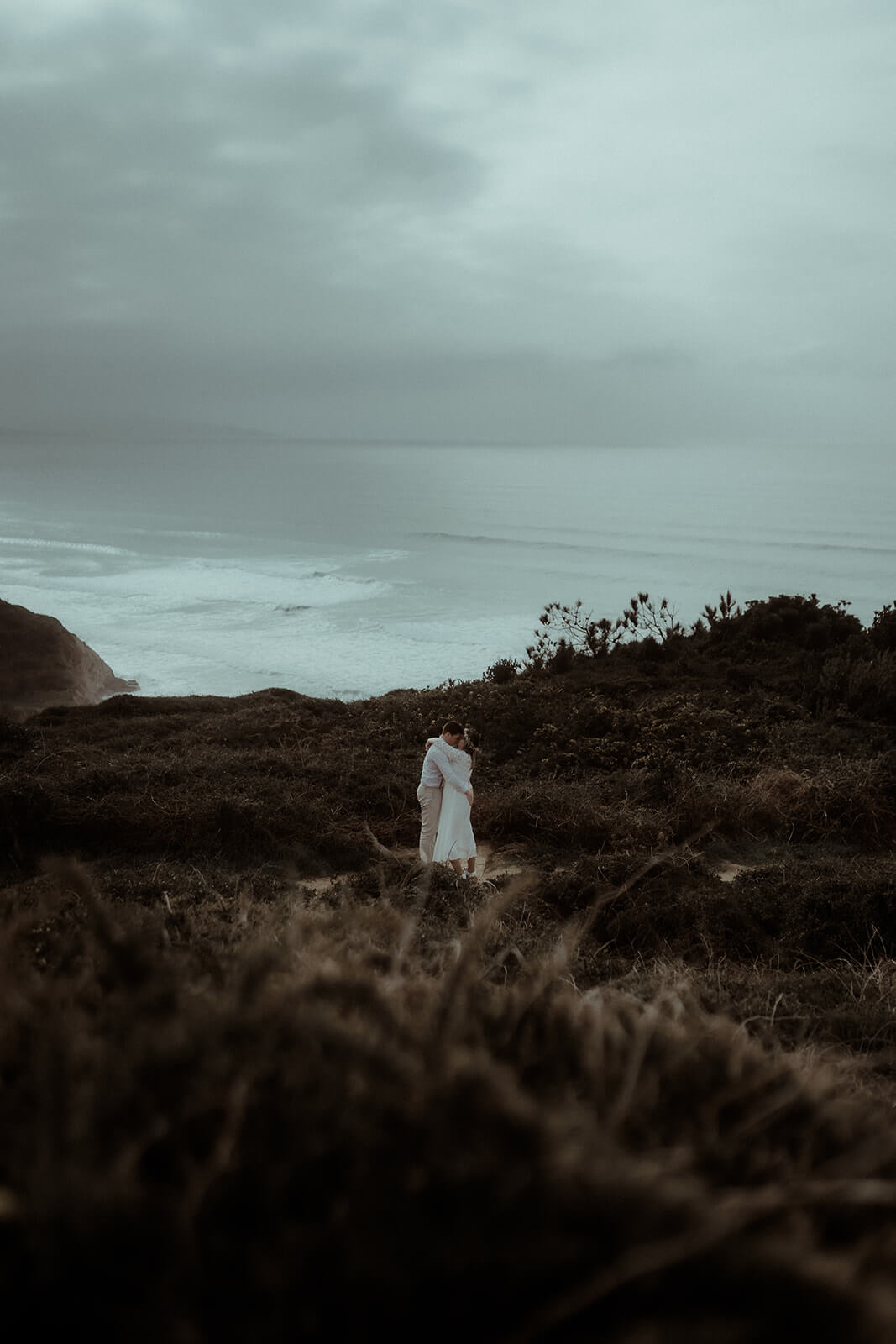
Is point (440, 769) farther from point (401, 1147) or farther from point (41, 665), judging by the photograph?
point (41, 665)

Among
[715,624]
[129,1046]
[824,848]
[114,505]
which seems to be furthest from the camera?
[114,505]

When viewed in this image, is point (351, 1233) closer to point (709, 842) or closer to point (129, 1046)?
point (129, 1046)

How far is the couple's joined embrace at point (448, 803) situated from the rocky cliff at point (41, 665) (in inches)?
568

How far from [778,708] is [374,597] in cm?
3032

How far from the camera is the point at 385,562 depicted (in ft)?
174

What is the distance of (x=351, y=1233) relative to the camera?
1359mm

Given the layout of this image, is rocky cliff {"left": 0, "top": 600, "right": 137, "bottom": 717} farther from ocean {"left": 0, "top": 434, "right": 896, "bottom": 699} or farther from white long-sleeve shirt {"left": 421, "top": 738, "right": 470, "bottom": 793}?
white long-sleeve shirt {"left": 421, "top": 738, "right": 470, "bottom": 793}

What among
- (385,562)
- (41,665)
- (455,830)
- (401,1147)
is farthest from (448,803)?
(385,562)

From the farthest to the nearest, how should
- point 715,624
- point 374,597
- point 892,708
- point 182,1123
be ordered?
1. point 374,597
2. point 715,624
3. point 892,708
4. point 182,1123

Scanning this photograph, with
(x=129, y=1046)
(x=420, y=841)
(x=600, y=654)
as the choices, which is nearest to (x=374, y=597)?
(x=600, y=654)

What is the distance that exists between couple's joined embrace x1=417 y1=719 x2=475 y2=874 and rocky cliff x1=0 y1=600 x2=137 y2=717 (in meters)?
14.4

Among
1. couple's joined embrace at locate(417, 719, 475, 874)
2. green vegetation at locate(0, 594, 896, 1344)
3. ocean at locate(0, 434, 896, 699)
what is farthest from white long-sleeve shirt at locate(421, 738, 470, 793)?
ocean at locate(0, 434, 896, 699)

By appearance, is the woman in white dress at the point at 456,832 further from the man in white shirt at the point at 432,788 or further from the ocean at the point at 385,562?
the ocean at the point at 385,562

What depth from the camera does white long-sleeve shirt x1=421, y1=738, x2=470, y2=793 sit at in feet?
30.8
